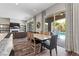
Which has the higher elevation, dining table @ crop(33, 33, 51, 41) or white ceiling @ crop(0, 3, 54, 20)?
white ceiling @ crop(0, 3, 54, 20)

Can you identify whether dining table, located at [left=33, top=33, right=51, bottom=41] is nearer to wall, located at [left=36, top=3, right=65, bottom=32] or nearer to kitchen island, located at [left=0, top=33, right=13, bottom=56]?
wall, located at [left=36, top=3, right=65, bottom=32]

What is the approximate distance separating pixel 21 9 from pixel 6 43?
690mm

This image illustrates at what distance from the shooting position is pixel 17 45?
5.81ft

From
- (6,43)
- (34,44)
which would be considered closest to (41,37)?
(34,44)

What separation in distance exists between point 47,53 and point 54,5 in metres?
0.90

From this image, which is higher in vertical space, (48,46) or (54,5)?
(54,5)

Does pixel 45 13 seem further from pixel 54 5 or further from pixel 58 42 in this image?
pixel 58 42

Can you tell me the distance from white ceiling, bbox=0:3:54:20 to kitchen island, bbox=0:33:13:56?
37cm

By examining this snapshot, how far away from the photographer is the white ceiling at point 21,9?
1700 millimetres

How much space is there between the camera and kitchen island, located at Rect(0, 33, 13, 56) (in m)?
1.48

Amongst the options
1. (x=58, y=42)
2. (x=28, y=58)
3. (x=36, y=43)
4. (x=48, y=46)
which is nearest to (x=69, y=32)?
(x=58, y=42)

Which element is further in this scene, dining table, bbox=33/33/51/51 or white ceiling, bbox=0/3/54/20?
dining table, bbox=33/33/51/51

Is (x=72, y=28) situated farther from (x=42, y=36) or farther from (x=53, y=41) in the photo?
(x=42, y=36)

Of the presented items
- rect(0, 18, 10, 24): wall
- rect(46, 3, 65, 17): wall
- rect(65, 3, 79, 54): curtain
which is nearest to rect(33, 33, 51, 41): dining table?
rect(65, 3, 79, 54): curtain
